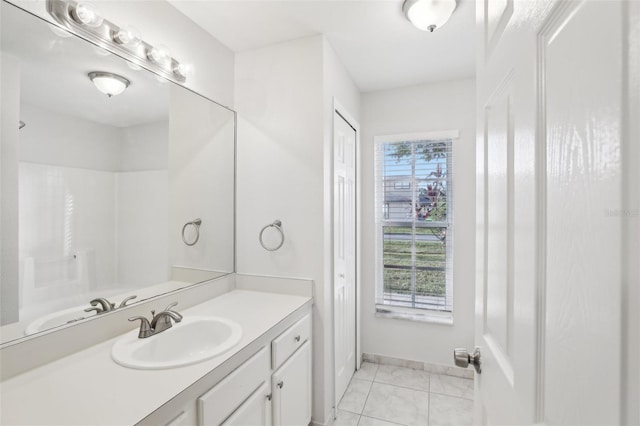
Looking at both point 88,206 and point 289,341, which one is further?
point 289,341

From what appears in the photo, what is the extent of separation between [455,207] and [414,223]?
0.36 m

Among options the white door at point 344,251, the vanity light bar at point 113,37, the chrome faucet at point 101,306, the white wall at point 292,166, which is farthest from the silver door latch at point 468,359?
the vanity light bar at point 113,37

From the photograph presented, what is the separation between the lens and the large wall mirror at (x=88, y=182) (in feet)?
3.37

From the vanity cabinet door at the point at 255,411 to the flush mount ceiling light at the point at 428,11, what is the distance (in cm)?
199

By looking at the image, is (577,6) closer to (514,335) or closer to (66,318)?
(514,335)

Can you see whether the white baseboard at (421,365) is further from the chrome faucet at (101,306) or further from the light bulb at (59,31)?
the light bulb at (59,31)

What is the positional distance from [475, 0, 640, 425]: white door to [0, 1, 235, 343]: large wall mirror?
1.48 m

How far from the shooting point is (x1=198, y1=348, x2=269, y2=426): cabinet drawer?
100cm

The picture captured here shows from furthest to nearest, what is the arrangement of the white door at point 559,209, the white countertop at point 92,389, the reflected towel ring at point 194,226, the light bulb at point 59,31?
the reflected towel ring at point 194,226 < the light bulb at point 59,31 < the white countertop at point 92,389 < the white door at point 559,209

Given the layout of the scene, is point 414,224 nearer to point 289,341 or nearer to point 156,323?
point 289,341

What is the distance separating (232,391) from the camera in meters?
1.13

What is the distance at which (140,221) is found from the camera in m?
1.48

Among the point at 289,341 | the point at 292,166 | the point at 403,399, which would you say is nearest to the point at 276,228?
the point at 292,166

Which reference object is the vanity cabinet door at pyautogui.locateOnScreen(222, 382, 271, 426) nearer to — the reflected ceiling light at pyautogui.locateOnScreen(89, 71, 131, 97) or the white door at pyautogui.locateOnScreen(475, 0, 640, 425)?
the white door at pyautogui.locateOnScreen(475, 0, 640, 425)
